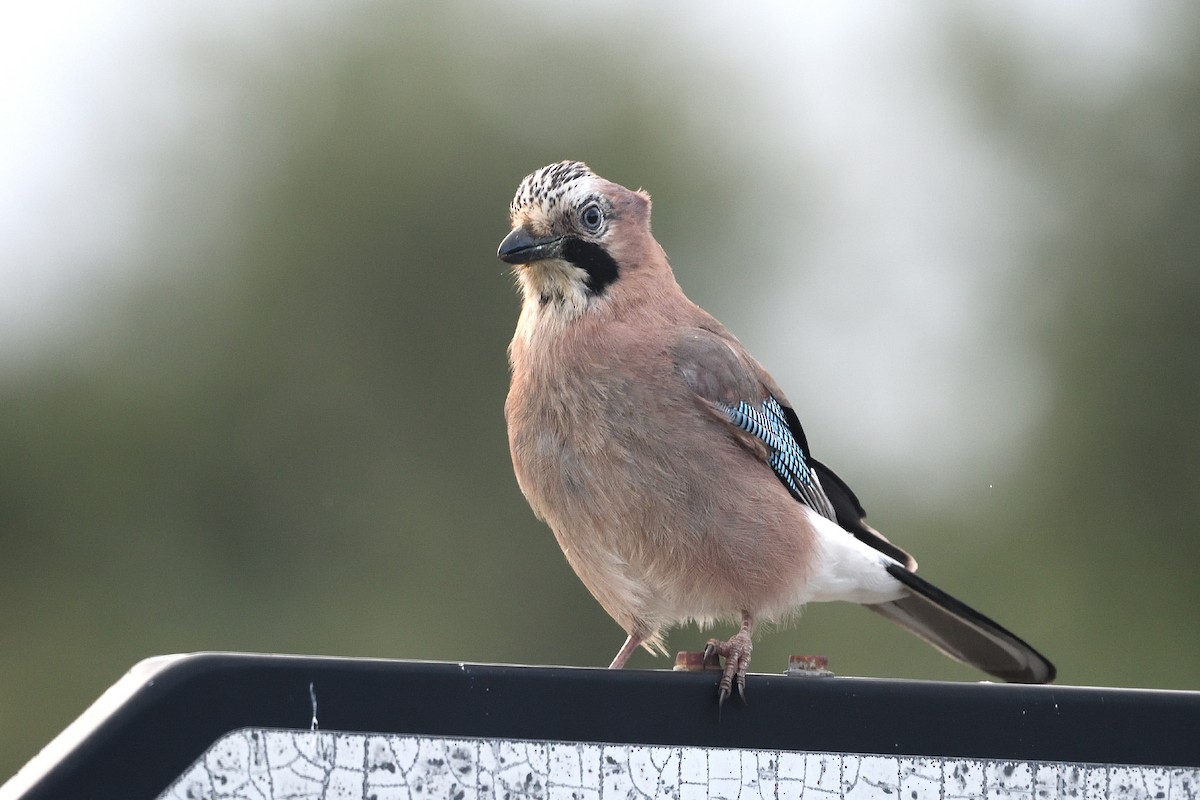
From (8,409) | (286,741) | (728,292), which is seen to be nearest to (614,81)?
(728,292)

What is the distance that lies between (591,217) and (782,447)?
2.47 ft

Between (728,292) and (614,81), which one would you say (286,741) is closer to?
(728,292)

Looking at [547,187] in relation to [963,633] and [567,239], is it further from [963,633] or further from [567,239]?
[963,633]

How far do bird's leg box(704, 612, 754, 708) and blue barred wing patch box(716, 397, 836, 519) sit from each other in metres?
0.44

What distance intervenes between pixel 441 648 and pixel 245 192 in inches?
189

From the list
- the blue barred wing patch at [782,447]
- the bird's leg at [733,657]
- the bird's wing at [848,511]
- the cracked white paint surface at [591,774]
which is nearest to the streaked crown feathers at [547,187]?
the blue barred wing patch at [782,447]

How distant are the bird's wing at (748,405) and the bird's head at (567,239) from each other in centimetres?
28

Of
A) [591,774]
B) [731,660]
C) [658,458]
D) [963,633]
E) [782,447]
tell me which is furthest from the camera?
[782,447]

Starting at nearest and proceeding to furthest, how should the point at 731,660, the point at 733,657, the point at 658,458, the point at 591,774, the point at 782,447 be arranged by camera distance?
1. the point at 591,774
2. the point at 731,660
3. the point at 733,657
4. the point at 658,458
5. the point at 782,447

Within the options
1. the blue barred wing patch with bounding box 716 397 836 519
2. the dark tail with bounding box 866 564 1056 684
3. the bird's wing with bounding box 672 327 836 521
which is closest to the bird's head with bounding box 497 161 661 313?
the bird's wing with bounding box 672 327 836 521

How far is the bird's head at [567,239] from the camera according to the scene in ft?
12.4

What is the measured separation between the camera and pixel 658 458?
→ 135 inches

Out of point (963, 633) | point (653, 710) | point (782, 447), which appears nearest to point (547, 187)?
point (782, 447)

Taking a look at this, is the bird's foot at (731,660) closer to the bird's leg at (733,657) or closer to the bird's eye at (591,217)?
the bird's leg at (733,657)
